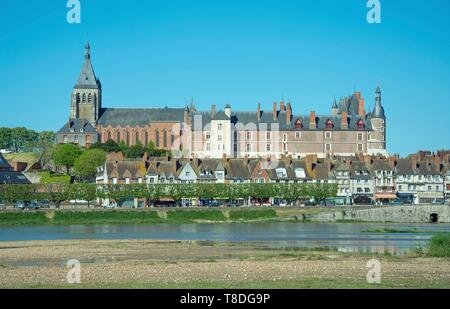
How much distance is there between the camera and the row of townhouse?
82.6 meters

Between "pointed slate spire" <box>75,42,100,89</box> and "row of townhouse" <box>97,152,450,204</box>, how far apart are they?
42.4 meters

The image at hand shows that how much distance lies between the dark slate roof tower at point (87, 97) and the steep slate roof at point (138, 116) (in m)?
1.49

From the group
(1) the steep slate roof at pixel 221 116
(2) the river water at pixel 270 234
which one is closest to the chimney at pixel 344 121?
(1) the steep slate roof at pixel 221 116

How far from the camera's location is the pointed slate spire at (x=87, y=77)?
13012cm

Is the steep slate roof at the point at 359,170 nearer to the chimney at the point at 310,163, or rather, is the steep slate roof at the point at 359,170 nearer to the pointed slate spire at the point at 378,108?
the chimney at the point at 310,163

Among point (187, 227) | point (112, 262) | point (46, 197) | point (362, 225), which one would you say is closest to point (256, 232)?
point (187, 227)

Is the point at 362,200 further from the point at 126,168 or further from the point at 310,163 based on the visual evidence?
the point at 126,168

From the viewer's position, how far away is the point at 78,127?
396 feet

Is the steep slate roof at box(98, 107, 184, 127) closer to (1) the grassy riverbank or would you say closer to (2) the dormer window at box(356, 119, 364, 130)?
(2) the dormer window at box(356, 119, 364, 130)

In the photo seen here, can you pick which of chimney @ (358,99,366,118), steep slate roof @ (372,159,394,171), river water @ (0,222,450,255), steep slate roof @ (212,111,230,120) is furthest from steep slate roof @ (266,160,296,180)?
chimney @ (358,99,366,118)

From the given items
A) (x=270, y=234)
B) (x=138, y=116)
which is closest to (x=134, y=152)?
(x=138, y=116)

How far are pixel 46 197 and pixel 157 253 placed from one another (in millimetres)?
36055

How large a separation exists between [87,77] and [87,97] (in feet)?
16.0
